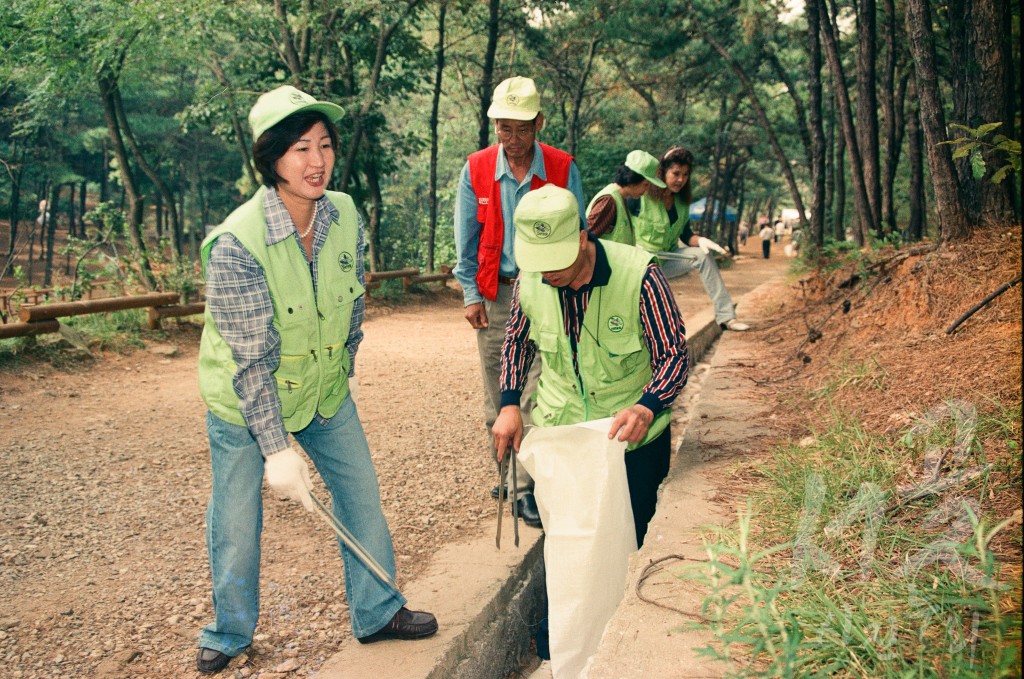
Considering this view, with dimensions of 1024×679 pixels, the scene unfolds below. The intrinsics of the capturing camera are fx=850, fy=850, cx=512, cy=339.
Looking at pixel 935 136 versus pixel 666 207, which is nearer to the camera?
pixel 666 207

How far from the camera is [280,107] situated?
2.67m

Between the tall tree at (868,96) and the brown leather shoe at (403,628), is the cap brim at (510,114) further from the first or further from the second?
the tall tree at (868,96)

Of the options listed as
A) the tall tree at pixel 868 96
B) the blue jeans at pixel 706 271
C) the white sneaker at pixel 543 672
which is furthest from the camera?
the tall tree at pixel 868 96

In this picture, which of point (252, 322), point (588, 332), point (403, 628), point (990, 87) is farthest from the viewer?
point (990, 87)

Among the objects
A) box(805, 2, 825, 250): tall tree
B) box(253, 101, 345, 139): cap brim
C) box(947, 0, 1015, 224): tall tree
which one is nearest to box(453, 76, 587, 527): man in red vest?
box(253, 101, 345, 139): cap brim

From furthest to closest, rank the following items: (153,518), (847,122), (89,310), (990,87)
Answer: (847,122) → (89,310) → (990,87) → (153,518)

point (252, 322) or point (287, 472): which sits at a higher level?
point (252, 322)

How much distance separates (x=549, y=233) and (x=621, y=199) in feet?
7.55

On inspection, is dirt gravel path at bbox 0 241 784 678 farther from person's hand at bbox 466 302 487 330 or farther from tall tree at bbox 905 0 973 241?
tall tree at bbox 905 0 973 241

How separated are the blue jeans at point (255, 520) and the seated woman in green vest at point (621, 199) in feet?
7.83

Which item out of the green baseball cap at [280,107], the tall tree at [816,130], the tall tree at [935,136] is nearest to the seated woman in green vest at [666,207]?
the tall tree at [935,136]

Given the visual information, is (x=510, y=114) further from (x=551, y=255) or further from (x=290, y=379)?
(x=290, y=379)

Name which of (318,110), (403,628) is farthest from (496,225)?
(403,628)

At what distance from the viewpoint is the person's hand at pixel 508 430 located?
3.31 meters
